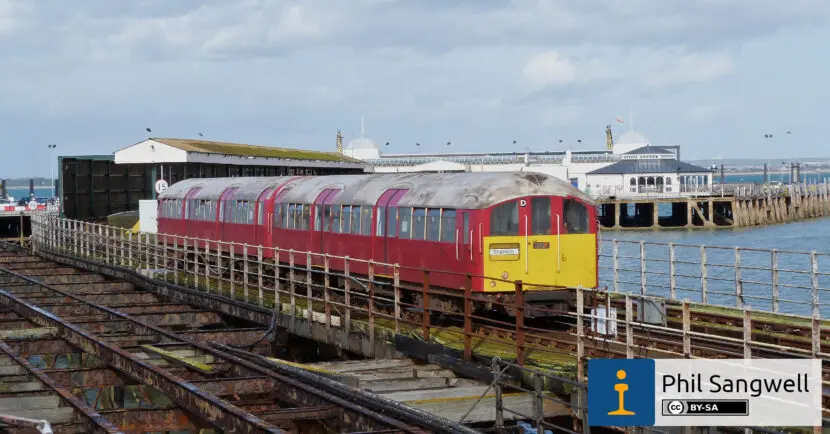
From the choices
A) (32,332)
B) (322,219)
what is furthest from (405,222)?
(32,332)

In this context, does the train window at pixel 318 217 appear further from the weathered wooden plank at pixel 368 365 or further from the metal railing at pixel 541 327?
the weathered wooden plank at pixel 368 365

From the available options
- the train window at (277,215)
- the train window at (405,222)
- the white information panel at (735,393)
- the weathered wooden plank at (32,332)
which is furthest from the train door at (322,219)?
the white information panel at (735,393)

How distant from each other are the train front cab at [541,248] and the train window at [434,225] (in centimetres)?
146

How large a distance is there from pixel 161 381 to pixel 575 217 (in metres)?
11.9

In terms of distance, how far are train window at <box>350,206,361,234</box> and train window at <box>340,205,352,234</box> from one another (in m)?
0.18

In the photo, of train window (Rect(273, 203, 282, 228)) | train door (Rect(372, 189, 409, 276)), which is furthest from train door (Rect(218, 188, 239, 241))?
train door (Rect(372, 189, 409, 276))

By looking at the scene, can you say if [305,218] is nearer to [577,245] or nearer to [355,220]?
[355,220]

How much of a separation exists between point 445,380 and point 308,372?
2100 millimetres

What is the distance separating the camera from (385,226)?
25594 mm

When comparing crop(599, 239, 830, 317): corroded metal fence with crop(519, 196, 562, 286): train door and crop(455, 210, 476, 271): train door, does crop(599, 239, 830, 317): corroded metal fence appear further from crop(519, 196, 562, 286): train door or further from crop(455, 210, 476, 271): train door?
crop(455, 210, 476, 271): train door

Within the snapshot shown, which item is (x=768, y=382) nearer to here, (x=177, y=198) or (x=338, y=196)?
(x=338, y=196)

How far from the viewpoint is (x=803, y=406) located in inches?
527

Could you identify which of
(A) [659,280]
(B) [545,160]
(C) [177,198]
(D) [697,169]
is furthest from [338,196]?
(B) [545,160]

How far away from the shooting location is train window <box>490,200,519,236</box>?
22.4 m
